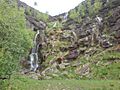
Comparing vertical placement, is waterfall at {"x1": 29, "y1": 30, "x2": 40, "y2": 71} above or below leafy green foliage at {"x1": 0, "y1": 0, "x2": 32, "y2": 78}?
below

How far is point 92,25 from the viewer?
306ft

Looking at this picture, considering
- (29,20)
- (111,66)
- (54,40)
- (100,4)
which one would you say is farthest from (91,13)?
(111,66)

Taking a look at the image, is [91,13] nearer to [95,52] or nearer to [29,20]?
[29,20]

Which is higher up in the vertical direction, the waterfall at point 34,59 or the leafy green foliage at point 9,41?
the leafy green foliage at point 9,41

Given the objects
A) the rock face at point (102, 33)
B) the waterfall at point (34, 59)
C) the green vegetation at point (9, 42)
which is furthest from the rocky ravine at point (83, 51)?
the green vegetation at point (9, 42)

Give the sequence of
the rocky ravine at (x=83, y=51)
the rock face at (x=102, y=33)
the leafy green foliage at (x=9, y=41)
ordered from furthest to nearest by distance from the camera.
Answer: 1. the rock face at (x=102, y=33)
2. the rocky ravine at (x=83, y=51)
3. the leafy green foliage at (x=9, y=41)

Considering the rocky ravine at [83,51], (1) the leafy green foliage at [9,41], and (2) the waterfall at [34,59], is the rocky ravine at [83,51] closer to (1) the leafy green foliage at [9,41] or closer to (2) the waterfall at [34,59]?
(2) the waterfall at [34,59]

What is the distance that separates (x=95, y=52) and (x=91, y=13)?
56.1 m

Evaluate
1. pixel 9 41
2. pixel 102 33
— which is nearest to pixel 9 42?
pixel 9 41

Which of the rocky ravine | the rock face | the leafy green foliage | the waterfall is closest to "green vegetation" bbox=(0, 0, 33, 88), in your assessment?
the leafy green foliage

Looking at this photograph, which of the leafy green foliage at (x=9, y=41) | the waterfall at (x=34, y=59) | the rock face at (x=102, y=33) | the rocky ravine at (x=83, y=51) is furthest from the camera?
the waterfall at (x=34, y=59)

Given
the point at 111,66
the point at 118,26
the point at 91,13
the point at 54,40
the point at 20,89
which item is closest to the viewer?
the point at 20,89

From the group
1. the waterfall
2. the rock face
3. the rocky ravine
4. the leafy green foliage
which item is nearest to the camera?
the leafy green foliage

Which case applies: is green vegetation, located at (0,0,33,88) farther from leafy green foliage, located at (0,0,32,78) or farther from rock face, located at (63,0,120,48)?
rock face, located at (63,0,120,48)
